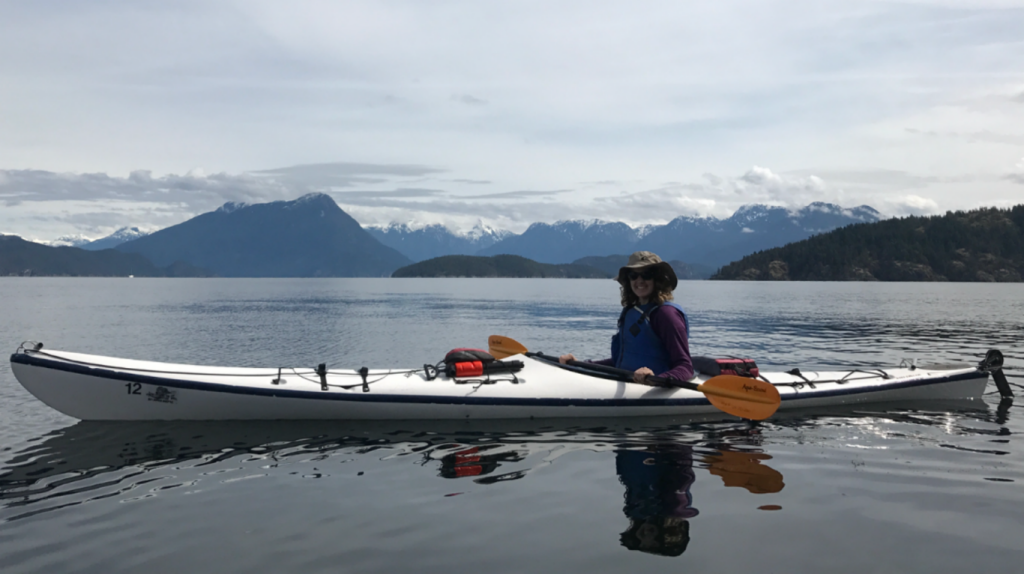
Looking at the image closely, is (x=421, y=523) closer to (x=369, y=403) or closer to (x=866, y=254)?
(x=369, y=403)

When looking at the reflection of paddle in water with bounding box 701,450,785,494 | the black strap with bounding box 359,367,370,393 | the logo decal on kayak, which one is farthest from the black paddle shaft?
the logo decal on kayak

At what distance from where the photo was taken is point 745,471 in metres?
8.39

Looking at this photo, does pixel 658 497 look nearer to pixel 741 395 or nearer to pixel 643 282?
pixel 741 395

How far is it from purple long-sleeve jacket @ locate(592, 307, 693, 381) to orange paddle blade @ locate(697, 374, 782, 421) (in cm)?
39

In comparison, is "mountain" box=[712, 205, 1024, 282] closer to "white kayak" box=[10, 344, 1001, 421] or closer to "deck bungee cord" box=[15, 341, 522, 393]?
"white kayak" box=[10, 344, 1001, 421]

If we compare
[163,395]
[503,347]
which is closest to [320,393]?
[163,395]

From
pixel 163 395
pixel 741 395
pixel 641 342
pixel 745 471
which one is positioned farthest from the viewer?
pixel 641 342

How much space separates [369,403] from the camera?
1052 centimetres

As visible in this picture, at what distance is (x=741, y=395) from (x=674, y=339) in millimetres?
1468

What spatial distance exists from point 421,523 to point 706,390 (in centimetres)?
555

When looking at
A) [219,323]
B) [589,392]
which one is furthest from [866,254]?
[589,392]

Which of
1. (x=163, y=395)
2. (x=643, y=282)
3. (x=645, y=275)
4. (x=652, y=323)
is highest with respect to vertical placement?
(x=645, y=275)

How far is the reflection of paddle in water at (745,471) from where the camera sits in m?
7.79

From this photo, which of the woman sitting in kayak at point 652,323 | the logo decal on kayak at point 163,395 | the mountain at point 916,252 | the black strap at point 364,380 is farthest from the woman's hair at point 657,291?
the mountain at point 916,252
